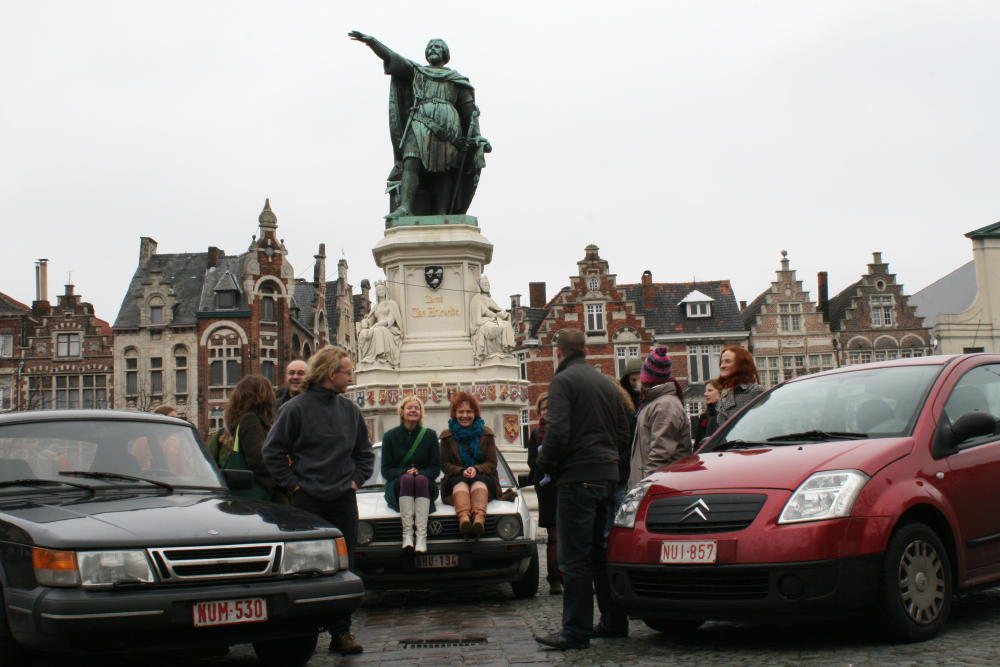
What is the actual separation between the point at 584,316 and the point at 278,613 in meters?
48.3

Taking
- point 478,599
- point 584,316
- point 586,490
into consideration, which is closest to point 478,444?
point 478,599

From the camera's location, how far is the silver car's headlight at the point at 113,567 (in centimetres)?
480

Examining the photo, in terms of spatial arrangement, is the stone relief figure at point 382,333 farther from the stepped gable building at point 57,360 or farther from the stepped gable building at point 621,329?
the stepped gable building at point 57,360

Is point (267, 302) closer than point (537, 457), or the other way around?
point (537, 457)

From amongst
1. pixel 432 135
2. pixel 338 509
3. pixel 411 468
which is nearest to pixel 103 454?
pixel 338 509

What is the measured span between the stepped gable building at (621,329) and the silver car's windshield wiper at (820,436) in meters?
45.2

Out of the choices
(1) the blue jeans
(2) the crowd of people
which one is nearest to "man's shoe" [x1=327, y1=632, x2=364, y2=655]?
(2) the crowd of people

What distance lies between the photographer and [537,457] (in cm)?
693

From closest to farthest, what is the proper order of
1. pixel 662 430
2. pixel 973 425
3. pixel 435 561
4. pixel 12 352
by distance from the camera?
pixel 973 425 → pixel 662 430 → pixel 435 561 → pixel 12 352

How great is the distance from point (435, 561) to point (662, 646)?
275cm

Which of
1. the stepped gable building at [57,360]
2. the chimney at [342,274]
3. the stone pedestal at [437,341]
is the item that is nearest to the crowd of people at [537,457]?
the stone pedestal at [437,341]

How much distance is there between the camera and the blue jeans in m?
6.11

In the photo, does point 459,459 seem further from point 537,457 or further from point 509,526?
point 537,457

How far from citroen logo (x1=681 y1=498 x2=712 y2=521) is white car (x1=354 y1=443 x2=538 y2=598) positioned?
2.86 meters
